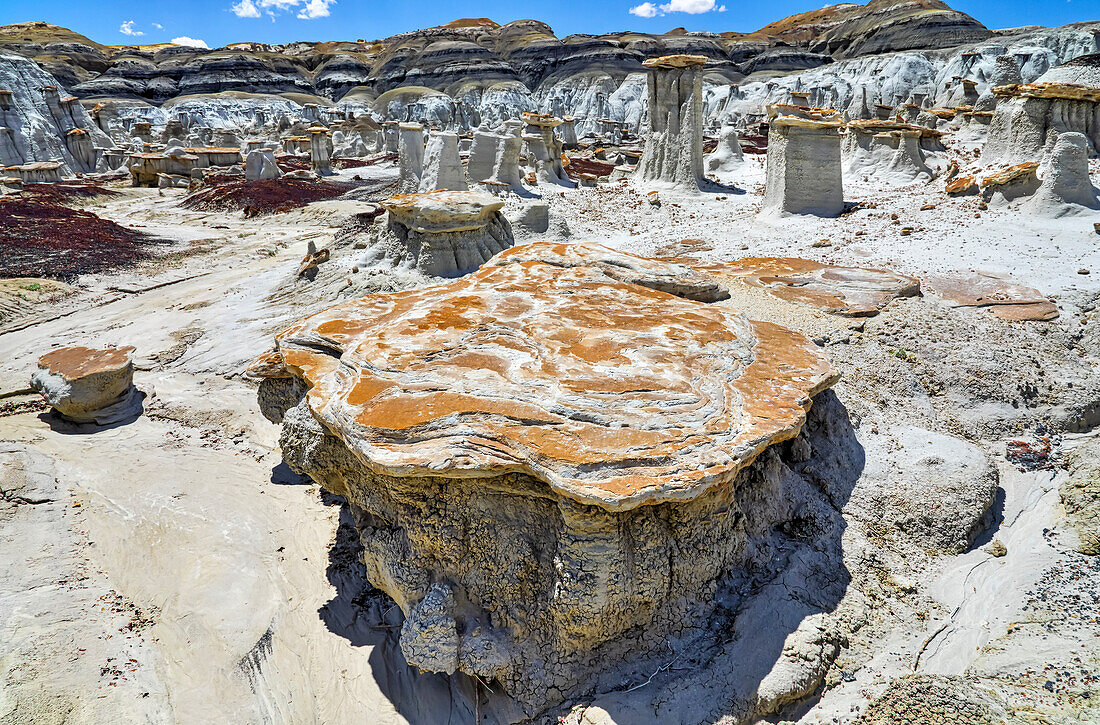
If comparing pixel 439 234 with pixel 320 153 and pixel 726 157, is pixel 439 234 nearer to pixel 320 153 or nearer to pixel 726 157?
pixel 726 157

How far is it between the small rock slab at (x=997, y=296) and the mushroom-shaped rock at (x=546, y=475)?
4.28 metres

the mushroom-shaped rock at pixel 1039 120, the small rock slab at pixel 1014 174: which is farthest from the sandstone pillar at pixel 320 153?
the small rock slab at pixel 1014 174

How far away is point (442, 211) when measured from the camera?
408 inches

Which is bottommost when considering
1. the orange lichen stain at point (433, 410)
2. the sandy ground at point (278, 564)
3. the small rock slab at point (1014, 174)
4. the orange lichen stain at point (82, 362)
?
the sandy ground at point (278, 564)

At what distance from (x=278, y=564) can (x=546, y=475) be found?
339 cm

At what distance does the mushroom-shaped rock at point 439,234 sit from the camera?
10.5 meters

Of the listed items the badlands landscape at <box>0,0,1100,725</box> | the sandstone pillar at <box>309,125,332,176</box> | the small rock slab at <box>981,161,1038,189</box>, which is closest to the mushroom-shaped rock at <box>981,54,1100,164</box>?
the badlands landscape at <box>0,0,1100,725</box>

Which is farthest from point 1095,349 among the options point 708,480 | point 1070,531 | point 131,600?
point 131,600

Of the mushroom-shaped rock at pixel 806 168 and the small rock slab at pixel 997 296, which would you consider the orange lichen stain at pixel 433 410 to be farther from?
the mushroom-shaped rock at pixel 806 168

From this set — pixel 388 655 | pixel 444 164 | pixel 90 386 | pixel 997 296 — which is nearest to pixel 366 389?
pixel 388 655

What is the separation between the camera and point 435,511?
4.21 metres

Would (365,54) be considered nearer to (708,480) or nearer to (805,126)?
(805,126)

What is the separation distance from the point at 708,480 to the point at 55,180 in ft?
118

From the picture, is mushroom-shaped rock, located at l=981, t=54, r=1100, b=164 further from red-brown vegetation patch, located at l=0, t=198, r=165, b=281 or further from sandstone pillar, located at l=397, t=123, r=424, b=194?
red-brown vegetation patch, located at l=0, t=198, r=165, b=281
